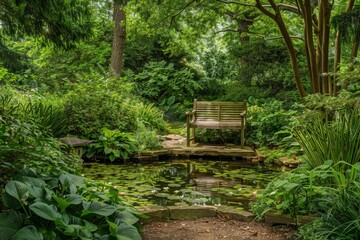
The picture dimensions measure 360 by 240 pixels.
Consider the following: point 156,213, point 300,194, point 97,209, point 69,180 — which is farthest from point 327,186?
point 69,180

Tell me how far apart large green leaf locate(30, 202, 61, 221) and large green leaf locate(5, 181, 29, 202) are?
0.32 feet

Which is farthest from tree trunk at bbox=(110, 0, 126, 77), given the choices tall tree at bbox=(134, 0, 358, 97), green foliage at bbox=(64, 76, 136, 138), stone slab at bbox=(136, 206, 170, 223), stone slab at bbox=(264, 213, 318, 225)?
stone slab at bbox=(264, 213, 318, 225)

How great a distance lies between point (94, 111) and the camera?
7.76 m

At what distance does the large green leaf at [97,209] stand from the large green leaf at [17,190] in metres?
0.42

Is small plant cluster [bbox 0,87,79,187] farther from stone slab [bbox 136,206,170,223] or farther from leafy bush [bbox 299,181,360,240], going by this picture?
leafy bush [bbox 299,181,360,240]

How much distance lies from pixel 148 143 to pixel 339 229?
17.6 feet

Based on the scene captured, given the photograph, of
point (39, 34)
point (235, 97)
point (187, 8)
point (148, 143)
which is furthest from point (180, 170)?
point (235, 97)

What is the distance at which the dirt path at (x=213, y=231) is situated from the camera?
3320 mm

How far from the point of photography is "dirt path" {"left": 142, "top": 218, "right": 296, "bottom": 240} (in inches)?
131

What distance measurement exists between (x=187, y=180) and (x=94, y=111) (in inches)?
108

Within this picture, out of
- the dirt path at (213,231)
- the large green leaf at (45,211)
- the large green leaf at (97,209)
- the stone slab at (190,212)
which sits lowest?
the dirt path at (213,231)

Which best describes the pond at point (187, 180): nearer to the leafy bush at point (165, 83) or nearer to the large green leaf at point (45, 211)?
the large green leaf at point (45, 211)

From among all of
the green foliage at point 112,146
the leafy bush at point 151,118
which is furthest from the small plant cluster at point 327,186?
the leafy bush at point 151,118

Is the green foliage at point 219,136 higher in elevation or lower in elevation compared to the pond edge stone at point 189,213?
higher
